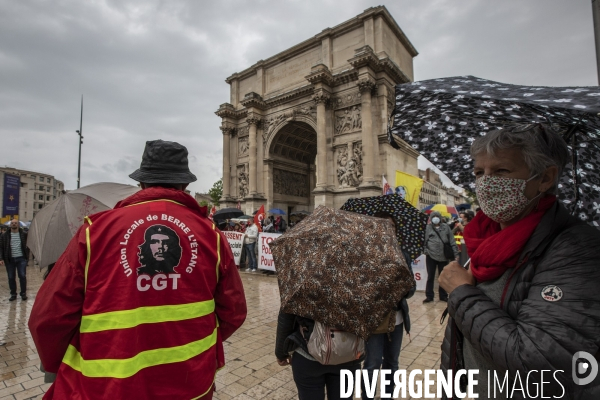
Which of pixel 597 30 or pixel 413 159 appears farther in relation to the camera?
pixel 413 159

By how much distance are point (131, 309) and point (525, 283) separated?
1728 mm

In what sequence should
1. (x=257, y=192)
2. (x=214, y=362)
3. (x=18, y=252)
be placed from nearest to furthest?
(x=214, y=362) < (x=18, y=252) < (x=257, y=192)

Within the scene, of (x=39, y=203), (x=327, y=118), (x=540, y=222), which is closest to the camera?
(x=540, y=222)

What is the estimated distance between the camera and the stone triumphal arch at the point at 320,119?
20516mm

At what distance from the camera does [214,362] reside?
184cm

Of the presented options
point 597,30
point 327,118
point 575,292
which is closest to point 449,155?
point 597,30

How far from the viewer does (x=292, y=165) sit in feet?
94.5

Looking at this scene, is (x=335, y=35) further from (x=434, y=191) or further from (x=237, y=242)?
(x=434, y=191)

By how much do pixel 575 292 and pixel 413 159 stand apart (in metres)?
24.4

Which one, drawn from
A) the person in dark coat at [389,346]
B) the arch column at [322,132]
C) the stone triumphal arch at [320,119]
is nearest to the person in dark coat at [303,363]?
the person in dark coat at [389,346]

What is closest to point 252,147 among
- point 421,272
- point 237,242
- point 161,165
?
point 237,242

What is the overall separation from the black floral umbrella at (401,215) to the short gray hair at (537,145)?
7.21 feet

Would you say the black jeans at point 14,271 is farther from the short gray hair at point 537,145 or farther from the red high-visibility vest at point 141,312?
the short gray hair at point 537,145

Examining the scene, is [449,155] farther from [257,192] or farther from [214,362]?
[257,192]
